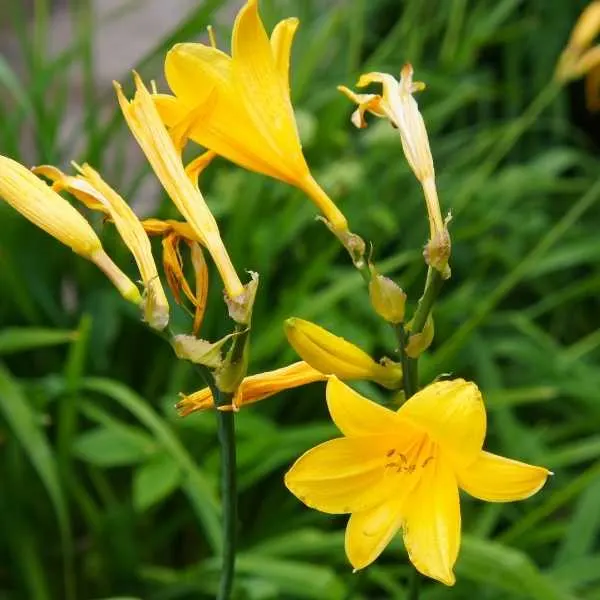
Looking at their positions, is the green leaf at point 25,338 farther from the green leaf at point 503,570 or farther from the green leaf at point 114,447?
the green leaf at point 503,570

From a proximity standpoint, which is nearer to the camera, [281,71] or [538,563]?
[281,71]

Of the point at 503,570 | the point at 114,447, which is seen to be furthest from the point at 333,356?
the point at 114,447

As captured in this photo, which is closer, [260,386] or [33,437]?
→ [260,386]

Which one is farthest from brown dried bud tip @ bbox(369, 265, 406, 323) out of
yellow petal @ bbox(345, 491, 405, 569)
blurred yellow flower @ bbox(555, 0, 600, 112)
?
blurred yellow flower @ bbox(555, 0, 600, 112)

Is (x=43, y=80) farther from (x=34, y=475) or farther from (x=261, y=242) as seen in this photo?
(x=34, y=475)

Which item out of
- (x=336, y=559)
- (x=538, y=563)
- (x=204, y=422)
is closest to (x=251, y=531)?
(x=336, y=559)

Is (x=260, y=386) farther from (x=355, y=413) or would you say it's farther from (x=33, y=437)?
(x=33, y=437)
